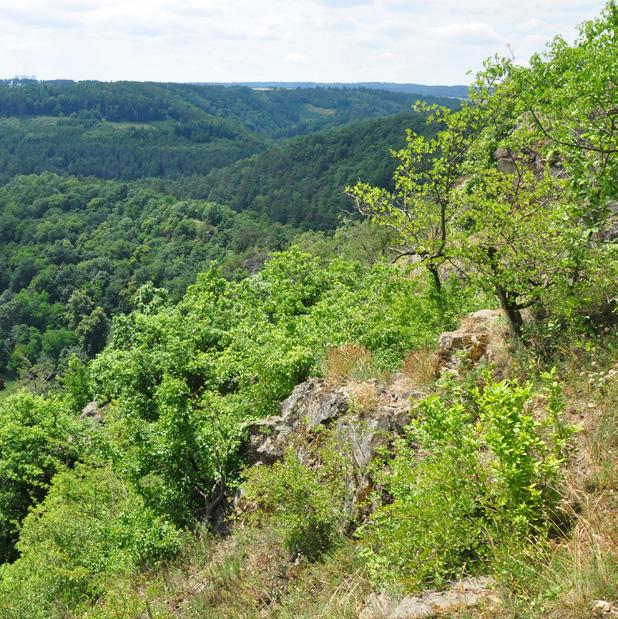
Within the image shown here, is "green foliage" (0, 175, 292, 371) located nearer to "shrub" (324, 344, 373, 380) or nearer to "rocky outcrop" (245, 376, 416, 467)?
"shrub" (324, 344, 373, 380)

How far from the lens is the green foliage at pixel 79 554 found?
10031mm

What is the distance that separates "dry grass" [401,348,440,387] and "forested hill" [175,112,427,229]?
390ft

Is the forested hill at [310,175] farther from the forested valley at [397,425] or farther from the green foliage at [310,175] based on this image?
the forested valley at [397,425]

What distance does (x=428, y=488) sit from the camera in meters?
5.19

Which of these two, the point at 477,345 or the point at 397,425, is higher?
the point at 477,345

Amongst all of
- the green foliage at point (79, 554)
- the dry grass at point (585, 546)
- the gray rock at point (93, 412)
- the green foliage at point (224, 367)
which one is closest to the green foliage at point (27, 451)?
the gray rock at point (93, 412)

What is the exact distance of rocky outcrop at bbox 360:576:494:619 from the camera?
4.47 metres

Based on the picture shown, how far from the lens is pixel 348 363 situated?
1137cm

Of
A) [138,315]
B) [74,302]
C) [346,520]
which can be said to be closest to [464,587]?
[346,520]

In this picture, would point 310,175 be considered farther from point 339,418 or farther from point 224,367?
point 339,418

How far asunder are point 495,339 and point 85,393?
94.2ft

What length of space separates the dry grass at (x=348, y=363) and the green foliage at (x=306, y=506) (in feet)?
9.20

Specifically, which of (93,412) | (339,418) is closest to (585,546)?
(339,418)

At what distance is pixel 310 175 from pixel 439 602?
160 m
